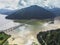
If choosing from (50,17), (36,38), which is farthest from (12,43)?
(50,17)

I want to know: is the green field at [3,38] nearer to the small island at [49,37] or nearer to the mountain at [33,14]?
the mountain at [33,14]

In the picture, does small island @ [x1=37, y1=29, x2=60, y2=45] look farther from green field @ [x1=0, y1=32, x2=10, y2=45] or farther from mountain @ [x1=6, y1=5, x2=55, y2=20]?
green field @ [x1=0, y1=32, x2=10, y2=45]

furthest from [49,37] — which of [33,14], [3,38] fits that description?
[3,38]

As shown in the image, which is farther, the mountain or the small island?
the mountain

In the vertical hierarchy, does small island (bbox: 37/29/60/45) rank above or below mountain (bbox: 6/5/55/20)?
below

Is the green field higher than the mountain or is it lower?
lower

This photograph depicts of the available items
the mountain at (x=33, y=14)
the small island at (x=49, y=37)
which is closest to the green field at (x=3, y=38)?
the mountain at (x=33, y=14)

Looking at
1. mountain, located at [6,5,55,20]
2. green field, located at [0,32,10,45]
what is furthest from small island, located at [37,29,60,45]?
green field, located at [0,32,10,45]

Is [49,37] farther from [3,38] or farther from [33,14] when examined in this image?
[3,38]

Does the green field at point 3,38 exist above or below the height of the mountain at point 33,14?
below
